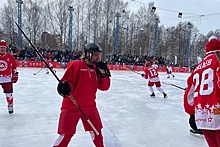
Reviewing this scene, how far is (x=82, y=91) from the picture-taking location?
2828 mm

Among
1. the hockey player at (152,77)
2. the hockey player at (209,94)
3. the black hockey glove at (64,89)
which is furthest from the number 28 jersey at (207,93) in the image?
the hockey player at (152,77)

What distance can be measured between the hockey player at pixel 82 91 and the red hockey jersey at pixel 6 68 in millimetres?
2874

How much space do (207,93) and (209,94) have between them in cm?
2

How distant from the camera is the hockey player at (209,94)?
2.04 m

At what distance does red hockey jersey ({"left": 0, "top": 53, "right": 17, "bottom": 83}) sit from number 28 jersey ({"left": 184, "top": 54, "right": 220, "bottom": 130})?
13.5 ft

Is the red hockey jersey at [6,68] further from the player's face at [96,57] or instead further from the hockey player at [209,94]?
the hockey player at [209,94]

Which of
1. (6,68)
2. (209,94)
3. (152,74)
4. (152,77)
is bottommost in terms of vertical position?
(152,77)

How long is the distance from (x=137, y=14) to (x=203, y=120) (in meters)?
44.6

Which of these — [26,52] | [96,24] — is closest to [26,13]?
[96,24]

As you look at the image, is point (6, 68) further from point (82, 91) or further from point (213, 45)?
point (213, 45)

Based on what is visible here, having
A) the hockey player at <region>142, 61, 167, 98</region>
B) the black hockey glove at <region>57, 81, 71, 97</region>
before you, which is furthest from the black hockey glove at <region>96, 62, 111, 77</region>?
the hockey player at <region>142, 61, 167, 98</region>

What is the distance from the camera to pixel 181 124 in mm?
5004

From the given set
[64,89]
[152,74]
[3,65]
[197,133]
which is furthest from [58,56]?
[64,89]

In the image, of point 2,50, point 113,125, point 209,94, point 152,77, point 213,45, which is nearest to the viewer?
point 209,94
